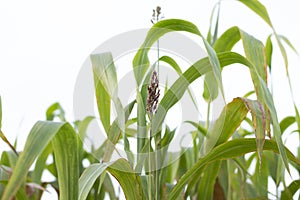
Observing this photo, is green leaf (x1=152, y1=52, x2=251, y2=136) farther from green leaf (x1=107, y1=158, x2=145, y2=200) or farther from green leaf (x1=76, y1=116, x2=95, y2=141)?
green leaf (x1=76, y1=116, x2=95, y2=141)

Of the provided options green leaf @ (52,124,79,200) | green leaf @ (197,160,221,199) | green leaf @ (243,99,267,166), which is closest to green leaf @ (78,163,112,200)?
green leaf @ (52,124,79,200)

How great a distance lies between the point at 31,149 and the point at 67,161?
0.06 m

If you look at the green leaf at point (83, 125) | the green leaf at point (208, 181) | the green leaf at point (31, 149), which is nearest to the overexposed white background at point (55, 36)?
the green leaf at point (83, 125)

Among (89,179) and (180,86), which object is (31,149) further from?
(180,86)

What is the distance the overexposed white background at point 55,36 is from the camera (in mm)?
1482

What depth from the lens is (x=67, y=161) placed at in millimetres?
479

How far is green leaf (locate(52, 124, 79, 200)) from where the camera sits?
472 millimetres

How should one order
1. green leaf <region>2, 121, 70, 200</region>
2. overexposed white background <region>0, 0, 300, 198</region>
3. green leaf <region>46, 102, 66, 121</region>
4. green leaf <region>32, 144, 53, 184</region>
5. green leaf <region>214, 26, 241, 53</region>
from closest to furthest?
1. green leaf <region>2, 121, 70, 200</region>
2. green leaf <region>214, 26, 241, 53</region>
3. green leaf <region>32, 144, 53, 184</region>
4. green leaf <region>46, 102, 66, 121</region>
5. overexposed white background <region>0, 0, 300, 198</region>

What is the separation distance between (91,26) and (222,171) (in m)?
0.93

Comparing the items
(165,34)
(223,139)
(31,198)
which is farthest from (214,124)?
(31,198)

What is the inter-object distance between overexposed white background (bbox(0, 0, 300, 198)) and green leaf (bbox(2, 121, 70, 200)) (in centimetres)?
99

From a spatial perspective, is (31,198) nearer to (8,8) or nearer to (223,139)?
(223,139)

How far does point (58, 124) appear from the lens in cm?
45

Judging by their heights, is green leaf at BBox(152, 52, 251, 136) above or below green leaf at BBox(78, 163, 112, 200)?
above
